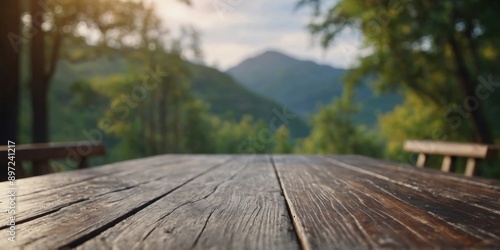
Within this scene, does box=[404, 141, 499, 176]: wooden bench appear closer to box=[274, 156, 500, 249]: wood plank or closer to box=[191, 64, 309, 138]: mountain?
box=[274, 156, 500, 249]: wood plank

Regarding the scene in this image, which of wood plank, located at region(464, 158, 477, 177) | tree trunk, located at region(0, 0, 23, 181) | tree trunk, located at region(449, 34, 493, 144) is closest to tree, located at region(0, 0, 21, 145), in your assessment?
tree trunk, located at region(0, 0, 23, 181)

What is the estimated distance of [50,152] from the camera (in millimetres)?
2916

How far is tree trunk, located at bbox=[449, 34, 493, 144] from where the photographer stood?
958 centimetres

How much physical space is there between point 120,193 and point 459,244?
3.86 ft

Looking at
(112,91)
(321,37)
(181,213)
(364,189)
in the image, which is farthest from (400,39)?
(112,91)

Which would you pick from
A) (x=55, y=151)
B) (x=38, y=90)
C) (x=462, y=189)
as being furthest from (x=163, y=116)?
(x=462, y=189)

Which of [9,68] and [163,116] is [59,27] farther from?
[163,116]

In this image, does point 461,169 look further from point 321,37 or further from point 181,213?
point 181,213

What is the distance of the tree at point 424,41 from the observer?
26.5 ft

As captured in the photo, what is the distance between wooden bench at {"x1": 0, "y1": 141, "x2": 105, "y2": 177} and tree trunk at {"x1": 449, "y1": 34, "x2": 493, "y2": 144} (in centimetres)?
872

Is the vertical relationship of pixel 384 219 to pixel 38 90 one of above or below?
below

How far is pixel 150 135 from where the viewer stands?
113 feet

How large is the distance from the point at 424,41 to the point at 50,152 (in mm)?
8797

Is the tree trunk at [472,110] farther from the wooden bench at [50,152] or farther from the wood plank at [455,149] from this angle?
the wooden bench at [50,152]
